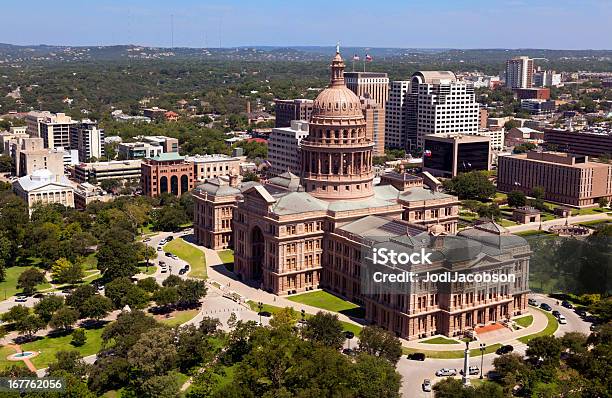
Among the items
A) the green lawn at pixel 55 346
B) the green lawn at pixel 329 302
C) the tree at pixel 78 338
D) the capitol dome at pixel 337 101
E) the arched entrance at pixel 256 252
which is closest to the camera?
the green lawn at pixel 55 346

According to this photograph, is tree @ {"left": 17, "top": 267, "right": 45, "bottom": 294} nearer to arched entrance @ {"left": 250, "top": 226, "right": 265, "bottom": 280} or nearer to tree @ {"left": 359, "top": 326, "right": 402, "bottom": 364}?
arched entrance @ {"left": 250, "top": 226, "right": 265, "bottom": 280}

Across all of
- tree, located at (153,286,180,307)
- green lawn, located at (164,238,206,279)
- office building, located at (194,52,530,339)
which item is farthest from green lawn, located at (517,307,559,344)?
green lawn, located at (164,238,206,279)

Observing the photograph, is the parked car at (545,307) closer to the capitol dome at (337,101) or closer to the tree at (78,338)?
the capitol dome at (337,101)

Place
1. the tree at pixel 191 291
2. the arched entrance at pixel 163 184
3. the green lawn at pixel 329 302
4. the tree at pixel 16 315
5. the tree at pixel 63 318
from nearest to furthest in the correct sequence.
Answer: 1. the tree at pixel 63 318
2. the tree at pixel 16 315
3. the tree at pixel 191 291
4. the green lawn at pixel 329 302
5. the arched entrance at pixel 163 184

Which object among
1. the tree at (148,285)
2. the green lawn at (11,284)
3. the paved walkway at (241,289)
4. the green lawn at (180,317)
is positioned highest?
the tree at (148,285)

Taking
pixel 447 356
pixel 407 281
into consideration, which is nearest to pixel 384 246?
pixel 407 281

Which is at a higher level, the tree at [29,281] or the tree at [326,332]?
the tree at [326,332]

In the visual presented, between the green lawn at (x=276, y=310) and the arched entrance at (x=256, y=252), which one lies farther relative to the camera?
the arched entrance at (x=256, y=252)

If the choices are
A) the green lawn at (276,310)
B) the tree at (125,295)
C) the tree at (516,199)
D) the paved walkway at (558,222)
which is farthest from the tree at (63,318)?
the tree at (516,199)
